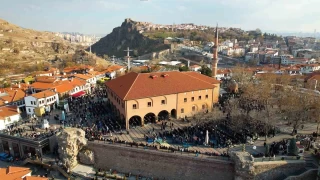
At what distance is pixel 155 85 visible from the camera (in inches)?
1341

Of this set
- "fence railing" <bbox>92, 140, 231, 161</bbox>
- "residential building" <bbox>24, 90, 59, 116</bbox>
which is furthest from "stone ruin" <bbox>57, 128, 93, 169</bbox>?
"residential building" <bbox>24, 90, 59, 116</bbox>

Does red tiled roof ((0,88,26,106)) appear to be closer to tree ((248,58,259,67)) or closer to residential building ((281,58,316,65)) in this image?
tree ((248,58,259,67))

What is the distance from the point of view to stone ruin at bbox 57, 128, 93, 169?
89.9ft

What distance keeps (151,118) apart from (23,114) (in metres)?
22.2

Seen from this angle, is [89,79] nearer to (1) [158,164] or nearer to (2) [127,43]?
(1) [158,164]

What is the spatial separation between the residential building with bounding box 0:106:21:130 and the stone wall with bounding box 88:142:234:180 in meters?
15.9

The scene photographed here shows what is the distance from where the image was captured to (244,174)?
2223cm

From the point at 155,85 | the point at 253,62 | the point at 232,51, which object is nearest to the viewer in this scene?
the point at 155,85

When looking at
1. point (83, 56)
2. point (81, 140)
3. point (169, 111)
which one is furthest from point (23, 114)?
point (83, 56)

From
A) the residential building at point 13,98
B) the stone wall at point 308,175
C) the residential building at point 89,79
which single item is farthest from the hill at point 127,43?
the stone wall at point 308,175

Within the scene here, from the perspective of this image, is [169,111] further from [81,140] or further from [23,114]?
[23,114]

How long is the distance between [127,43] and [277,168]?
475ft

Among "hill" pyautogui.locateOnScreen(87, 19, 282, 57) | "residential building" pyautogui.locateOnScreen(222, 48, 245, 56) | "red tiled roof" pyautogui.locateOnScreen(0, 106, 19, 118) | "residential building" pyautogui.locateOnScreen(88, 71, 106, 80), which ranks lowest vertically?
"red tiled roof" pyautogui.locateOnScreen(0, 106, 19, 118)

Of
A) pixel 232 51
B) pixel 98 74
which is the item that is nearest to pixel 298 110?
pixel 98 74
